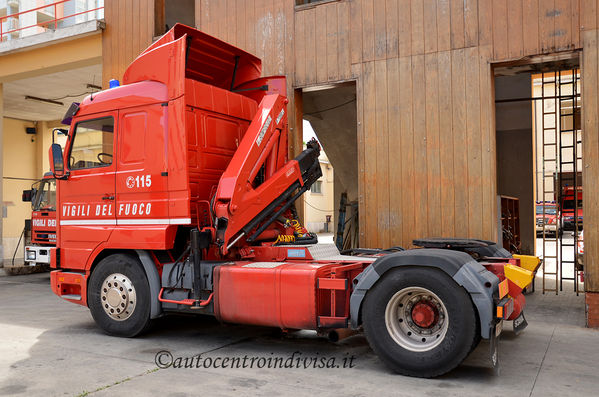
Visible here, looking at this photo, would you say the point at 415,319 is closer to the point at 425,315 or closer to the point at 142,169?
the point at 425,315

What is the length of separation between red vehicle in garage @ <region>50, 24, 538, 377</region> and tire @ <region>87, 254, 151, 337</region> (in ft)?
0.06

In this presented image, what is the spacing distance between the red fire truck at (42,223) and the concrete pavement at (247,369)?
543cm

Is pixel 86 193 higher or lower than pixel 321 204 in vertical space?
higher

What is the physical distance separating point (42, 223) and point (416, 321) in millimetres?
11352

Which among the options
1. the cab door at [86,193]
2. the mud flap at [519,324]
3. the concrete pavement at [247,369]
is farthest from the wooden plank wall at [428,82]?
the cab door at [86,193]

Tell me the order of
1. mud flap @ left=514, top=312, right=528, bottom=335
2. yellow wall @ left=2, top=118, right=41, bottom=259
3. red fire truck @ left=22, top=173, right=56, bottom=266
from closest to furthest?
mud flap @ left=514, top=312, right=528, bottom=335
red fire truck @ left=22, top=173, right=56, bottom=266
yellow wall @ left=2, top=118, right=41, bottom=259

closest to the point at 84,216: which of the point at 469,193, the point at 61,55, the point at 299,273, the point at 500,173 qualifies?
the point at 299,273

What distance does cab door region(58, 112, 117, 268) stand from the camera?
694cm

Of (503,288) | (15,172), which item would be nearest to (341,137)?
(503,288)

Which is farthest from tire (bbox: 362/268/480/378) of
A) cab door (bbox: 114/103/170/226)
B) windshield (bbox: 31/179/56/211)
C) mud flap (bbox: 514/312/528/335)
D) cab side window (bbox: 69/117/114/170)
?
windshield (bbox: 31/179/56/211)

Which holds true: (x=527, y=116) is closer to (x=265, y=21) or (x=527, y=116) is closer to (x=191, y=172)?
(x=265, y=21)

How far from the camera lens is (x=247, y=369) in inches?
210

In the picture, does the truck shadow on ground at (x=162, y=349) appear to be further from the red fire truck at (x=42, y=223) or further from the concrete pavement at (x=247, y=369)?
the red fire truck at (x=42, y=223)

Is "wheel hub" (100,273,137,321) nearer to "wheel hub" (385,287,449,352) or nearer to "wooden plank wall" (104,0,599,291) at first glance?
"wheel hub" (385,287,449,352)
